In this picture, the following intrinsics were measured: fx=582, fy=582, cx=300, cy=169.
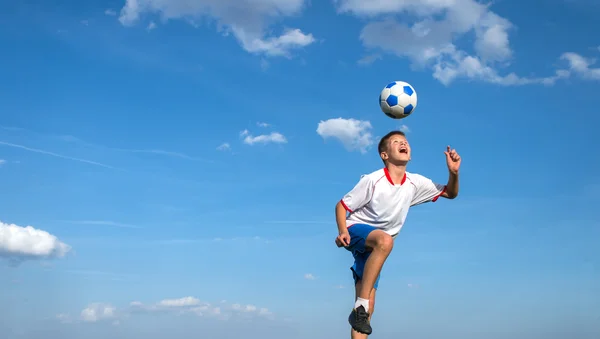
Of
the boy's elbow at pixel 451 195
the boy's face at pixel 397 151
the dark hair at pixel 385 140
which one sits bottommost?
the boy's elbow at pixel 451 195

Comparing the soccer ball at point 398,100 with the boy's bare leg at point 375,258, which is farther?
the soccer ball at point 398,100

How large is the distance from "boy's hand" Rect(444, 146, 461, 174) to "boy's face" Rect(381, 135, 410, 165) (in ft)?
Answer: 2.45

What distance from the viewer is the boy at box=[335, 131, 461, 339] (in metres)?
8.22

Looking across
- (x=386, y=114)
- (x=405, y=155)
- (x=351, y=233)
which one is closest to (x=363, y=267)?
(x=351, y=233)

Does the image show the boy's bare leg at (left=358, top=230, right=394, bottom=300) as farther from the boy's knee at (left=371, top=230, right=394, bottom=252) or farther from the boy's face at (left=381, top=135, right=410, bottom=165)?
the boy's face at (left=381, top=135, right=410, bottom=165)

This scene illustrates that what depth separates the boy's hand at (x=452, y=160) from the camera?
9242mm

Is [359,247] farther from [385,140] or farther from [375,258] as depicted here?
[385,140]

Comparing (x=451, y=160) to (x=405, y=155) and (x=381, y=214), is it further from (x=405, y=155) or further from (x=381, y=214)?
(x=381, y=214)

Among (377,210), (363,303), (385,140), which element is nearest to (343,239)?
(377,210)

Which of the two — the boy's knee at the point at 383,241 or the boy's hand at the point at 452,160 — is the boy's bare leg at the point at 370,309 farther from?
the boy's hand at the point at 452,160

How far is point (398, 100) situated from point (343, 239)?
274 cm

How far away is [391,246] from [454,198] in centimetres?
192

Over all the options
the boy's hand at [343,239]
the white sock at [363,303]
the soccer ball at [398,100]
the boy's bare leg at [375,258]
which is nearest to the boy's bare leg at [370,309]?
the white sock at [363,303]

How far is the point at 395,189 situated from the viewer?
888 centimetres
